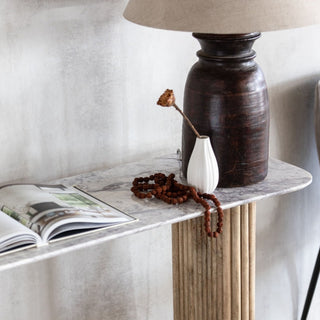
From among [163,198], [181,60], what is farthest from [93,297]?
A: [181,60]

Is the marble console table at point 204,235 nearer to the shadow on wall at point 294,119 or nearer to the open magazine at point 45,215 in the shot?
the open magazine at point 45,215

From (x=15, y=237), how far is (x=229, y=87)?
0.55m

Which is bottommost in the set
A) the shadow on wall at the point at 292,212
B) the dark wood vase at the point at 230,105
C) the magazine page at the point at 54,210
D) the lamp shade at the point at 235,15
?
the shadow on wall at the point at 292,212

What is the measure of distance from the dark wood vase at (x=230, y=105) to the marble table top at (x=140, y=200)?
2.5 inches

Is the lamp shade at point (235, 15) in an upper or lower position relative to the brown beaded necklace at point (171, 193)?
upper

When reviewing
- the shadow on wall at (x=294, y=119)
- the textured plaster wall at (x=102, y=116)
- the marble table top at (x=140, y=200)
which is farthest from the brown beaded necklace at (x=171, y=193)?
the shadow on wall at (x=294, y=119)

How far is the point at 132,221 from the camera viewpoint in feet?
4.42

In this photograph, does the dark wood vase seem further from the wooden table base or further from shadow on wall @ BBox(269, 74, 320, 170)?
shadow on wall @ BBox(269, 74, 320, 170)

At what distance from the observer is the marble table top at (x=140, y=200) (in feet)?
4.08

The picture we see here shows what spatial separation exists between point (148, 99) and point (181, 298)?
53cm

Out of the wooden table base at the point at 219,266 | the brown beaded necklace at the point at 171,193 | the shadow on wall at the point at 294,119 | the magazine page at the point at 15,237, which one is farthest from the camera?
the shadow on wall at the point at 294,119

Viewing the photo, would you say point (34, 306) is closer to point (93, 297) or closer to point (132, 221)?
point (93, 297)

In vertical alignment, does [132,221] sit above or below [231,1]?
below

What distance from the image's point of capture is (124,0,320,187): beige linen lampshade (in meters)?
1.30
